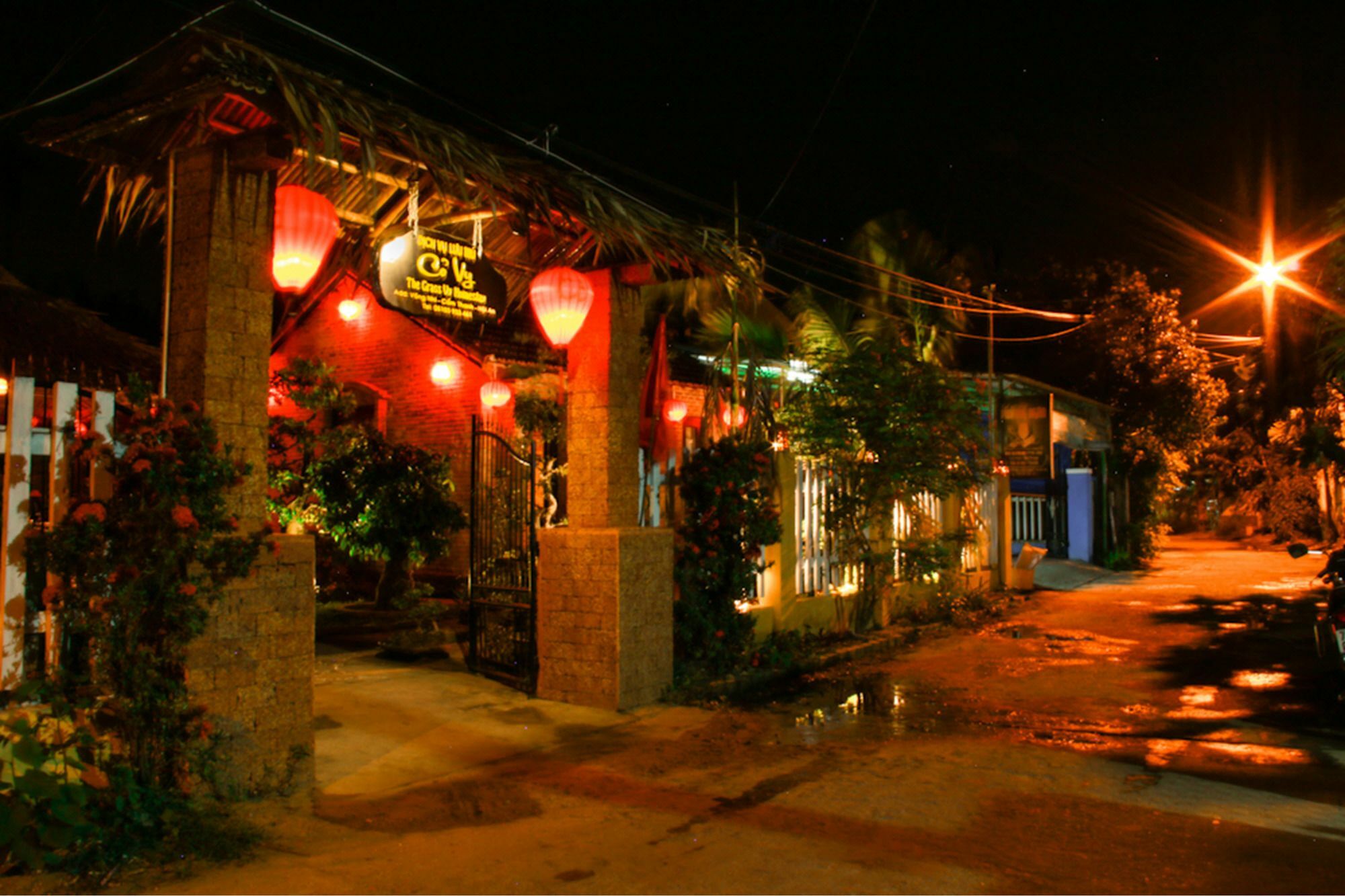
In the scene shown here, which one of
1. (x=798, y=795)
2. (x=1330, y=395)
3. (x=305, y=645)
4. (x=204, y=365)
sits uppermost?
(x=1330, y=395)

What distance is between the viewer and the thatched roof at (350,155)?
5.59 meters

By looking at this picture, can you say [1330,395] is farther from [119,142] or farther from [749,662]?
[119,142]

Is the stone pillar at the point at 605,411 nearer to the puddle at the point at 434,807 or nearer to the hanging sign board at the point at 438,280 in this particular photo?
the hanging sign board at the point at 438,280

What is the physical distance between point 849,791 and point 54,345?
9.99 meters

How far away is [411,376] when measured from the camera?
15664mm

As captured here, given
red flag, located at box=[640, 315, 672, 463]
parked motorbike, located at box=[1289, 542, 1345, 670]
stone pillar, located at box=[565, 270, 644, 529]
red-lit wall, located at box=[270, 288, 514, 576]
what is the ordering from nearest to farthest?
parked motorbike, located at box=[1289, 542, 1345, 670] < stone pillar, located at box=[565, 270, 644, 529] < red flag, located at box=[640, 315, 672, 463] < red-lit wall, located at box=[270, 288, 514, 576]

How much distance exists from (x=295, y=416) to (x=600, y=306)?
983 centimetres

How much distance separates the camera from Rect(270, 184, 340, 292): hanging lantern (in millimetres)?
6367

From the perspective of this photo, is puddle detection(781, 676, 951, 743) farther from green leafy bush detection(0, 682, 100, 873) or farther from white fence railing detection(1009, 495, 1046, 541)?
white fence railing detection(1009, 495, 1046, 541)

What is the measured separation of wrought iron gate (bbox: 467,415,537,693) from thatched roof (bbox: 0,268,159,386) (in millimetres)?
4330

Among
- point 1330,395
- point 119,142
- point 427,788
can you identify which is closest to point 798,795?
point 427,788

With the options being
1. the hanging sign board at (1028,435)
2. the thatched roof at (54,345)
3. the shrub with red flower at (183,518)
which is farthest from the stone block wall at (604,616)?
the hanging sign board at (1028,435)

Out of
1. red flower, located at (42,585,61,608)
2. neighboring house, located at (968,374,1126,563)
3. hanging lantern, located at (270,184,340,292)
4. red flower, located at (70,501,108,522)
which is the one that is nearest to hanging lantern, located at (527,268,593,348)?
hanging lantern, located at (270,184,340,292)

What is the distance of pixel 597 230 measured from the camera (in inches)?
314
